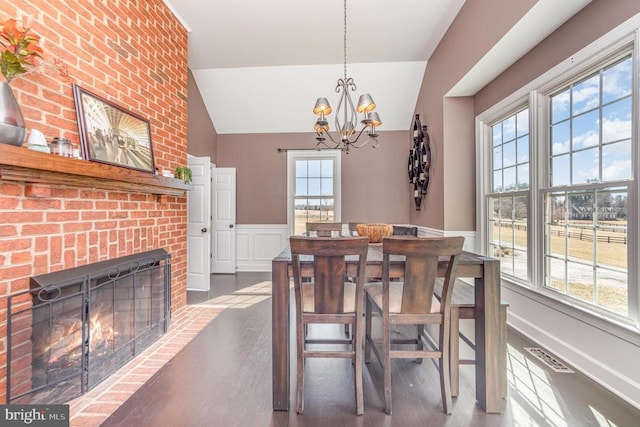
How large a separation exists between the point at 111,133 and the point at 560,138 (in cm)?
366

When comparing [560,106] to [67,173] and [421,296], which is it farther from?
[67,173]

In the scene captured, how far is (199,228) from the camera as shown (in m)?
3.98

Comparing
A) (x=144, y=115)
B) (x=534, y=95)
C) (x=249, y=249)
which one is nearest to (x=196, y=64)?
(x=144, y=115)

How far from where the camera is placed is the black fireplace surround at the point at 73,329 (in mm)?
1499

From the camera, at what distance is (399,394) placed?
175 cm

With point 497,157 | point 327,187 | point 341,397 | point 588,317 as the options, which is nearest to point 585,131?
point 497,157

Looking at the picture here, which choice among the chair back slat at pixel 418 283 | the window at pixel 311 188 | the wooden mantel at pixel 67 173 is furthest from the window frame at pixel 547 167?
the wooden mantel at pixel 67 173

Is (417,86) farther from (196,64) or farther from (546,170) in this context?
(196,64)

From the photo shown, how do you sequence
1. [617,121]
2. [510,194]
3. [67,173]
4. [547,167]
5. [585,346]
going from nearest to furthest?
[67,173], [617,121], [585,346], [547,167], [510,194]

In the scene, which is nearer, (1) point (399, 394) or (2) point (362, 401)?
(2) point (362, 401)

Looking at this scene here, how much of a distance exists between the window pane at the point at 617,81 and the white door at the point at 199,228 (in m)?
4.15

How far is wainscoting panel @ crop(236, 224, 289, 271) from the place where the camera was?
540cm

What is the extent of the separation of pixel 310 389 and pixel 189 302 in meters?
2.34

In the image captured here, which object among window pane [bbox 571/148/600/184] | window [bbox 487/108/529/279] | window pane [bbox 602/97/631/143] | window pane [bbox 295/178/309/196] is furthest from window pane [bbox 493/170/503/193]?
window pane [bbox 295/178/309/196]
